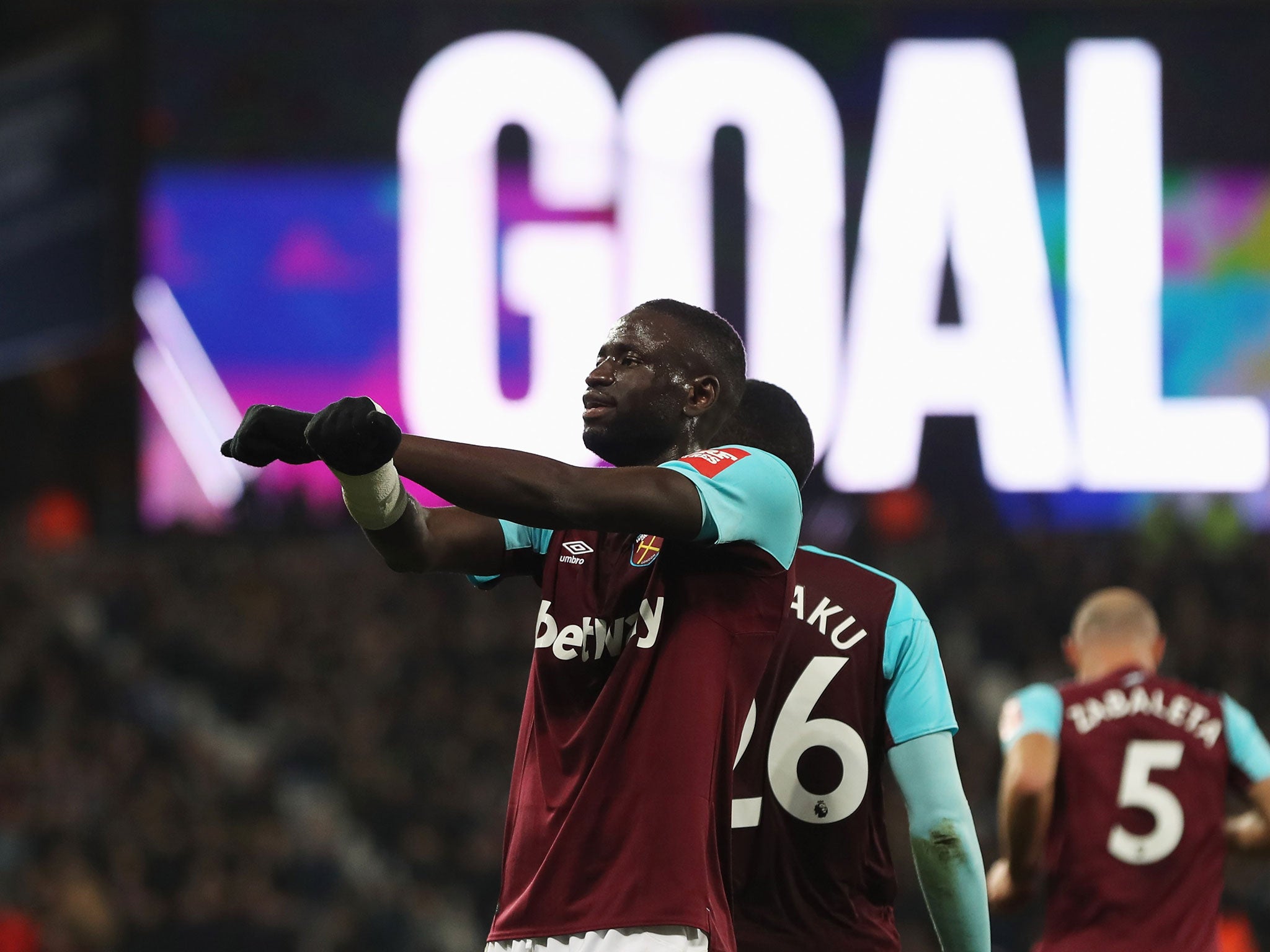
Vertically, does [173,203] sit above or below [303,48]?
below

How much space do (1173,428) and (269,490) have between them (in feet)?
30.8

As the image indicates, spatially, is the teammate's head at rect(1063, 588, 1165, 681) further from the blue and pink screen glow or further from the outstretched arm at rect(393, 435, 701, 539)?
the blue and pink screen glow

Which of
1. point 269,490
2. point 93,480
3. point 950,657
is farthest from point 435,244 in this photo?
point 950,657

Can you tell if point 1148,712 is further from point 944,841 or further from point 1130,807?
point 944,841

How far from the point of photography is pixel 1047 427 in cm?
1881

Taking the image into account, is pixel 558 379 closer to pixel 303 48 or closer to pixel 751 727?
pixel 303 48

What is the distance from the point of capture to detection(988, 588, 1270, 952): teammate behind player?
4766 millimetres

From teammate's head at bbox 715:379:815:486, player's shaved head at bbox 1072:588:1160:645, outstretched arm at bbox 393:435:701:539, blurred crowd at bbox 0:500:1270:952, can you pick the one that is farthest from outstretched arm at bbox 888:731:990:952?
blurred crowd at bbox 0:500:1270:952

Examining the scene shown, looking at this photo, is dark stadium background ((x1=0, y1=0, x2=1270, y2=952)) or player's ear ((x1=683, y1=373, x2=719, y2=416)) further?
dark stadium background ((x1=0, y1=0, x2=1270, y2=952))

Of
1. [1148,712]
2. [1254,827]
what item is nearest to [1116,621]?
[1148,712]

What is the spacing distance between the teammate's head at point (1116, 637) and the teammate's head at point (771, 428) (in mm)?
1440

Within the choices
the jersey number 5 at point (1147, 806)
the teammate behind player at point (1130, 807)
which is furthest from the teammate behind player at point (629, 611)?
the jersey number 5 at point (1147, 806)

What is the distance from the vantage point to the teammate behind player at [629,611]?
106 inches

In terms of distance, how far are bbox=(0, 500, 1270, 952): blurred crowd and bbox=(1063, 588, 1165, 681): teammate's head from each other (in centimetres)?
479
